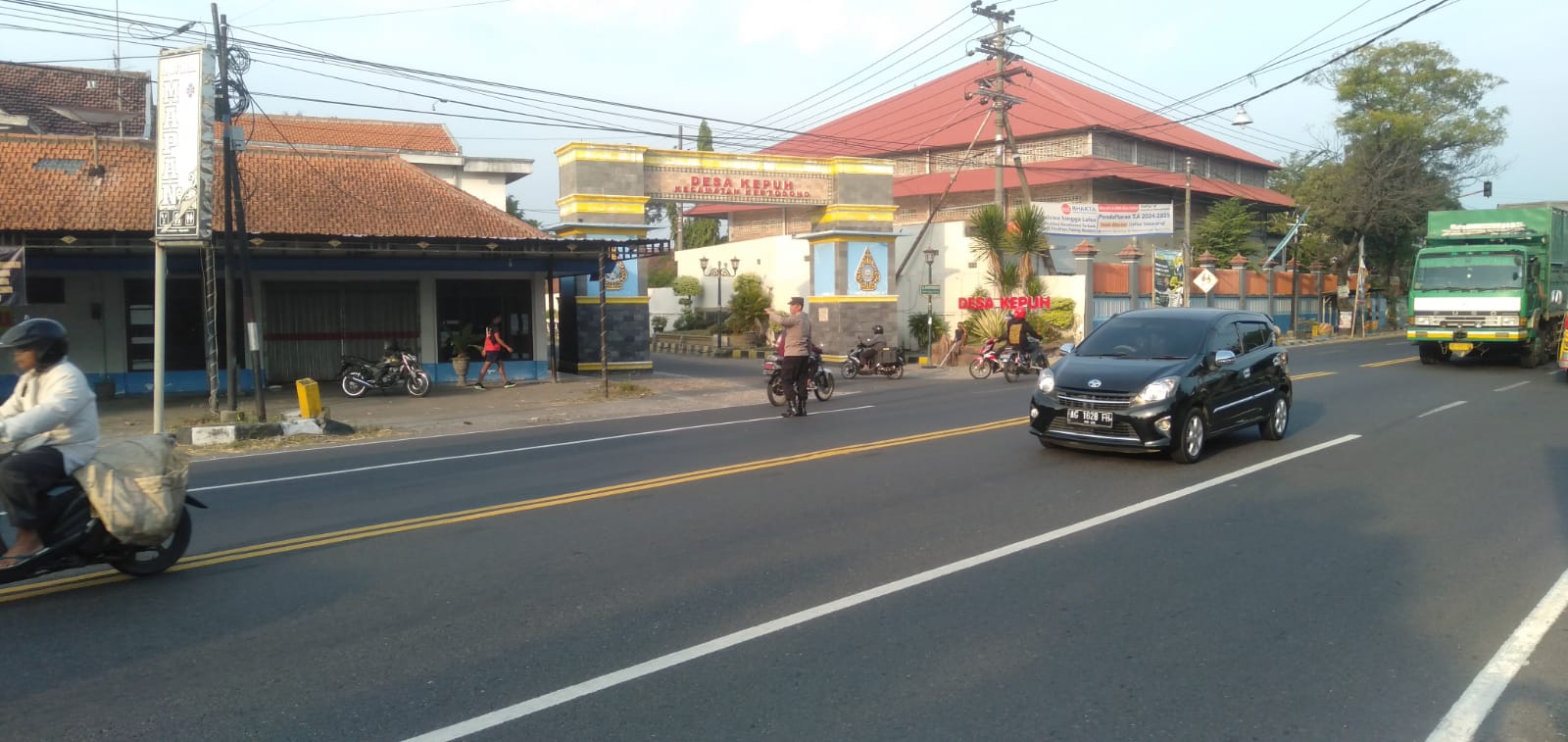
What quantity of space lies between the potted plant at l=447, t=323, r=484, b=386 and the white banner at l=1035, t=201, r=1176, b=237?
65.0ft

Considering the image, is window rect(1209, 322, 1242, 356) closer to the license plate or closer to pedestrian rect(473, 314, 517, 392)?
the license plate

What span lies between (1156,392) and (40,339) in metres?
8.88

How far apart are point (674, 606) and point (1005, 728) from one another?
7.32ft

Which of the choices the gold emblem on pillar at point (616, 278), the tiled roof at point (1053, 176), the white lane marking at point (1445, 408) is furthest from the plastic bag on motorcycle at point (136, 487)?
the tiled roof at point (1053, 176)

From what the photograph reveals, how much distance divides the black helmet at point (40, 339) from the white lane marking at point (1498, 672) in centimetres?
725

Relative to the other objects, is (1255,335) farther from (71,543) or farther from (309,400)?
(309,400)

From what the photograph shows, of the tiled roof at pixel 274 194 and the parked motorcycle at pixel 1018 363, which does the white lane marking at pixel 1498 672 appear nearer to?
the parked motorcycle at pixel 1018 363

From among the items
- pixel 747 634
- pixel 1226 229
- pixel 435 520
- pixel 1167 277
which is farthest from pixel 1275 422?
pixel 1226 229

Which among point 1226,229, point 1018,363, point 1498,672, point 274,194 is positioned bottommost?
point 1498,672

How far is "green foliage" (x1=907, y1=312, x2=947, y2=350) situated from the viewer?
32.3m

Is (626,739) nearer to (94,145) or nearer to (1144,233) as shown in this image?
(94,145)

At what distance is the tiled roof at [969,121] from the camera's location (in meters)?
43.5

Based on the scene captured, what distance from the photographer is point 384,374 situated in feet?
70.4

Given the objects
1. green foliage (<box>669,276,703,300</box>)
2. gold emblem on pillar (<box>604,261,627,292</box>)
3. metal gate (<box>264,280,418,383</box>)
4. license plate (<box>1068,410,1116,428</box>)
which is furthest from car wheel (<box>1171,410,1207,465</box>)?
green foliage (<box>669,276,703,300</box>)
